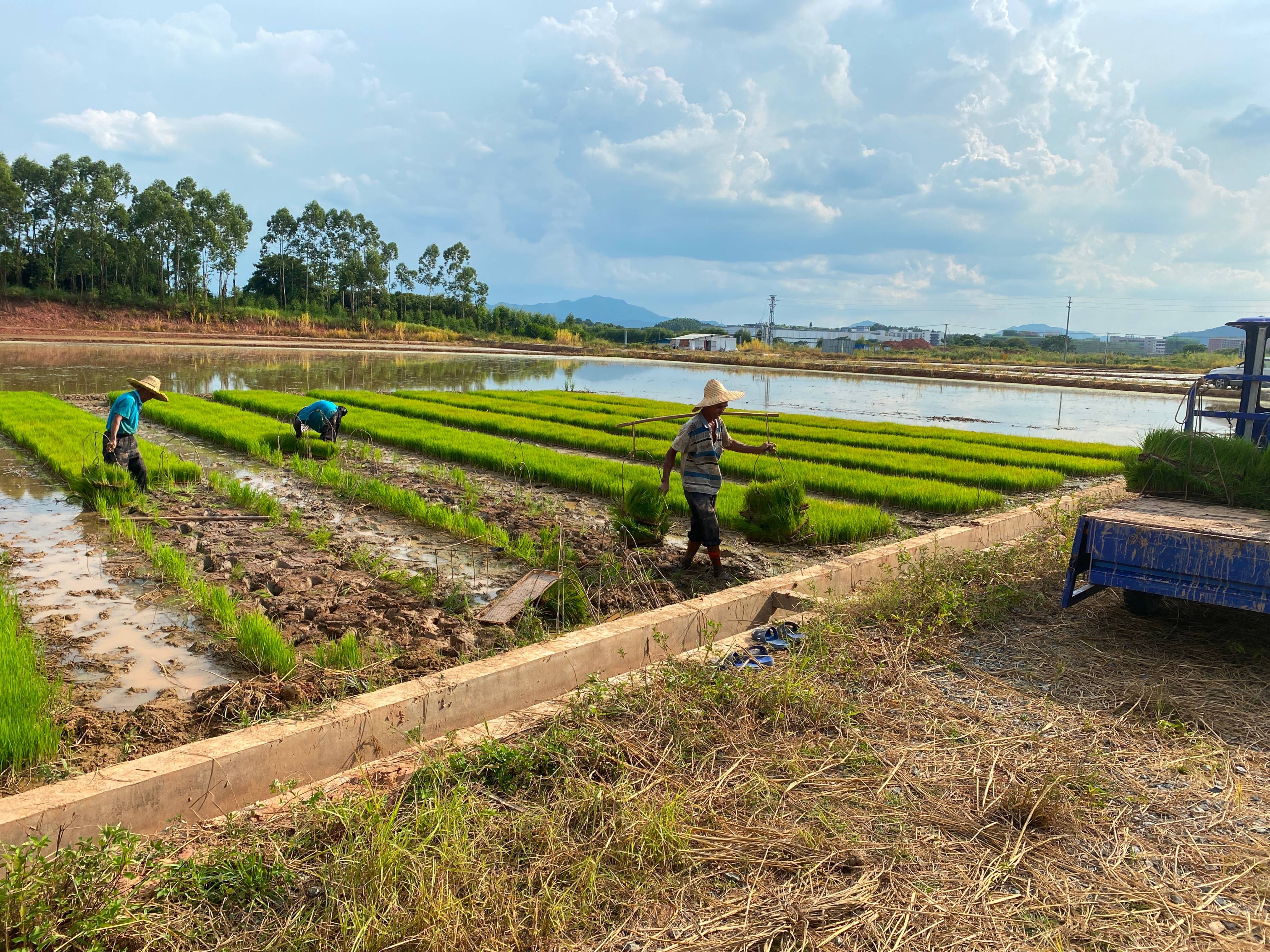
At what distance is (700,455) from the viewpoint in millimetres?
5531

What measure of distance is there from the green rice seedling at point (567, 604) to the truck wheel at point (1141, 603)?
3103 millimetres

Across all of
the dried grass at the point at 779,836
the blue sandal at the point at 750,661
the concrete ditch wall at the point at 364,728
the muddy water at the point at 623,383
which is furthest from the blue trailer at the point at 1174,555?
the muddy water at the point at 623,383

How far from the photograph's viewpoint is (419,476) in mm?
9625

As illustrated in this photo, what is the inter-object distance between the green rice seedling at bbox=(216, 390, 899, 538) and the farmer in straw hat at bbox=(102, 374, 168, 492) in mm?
1751

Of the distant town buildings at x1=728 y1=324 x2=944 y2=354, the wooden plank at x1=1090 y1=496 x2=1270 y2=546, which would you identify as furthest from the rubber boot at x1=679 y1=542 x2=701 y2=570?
the distant town buildings at x1=728 y1=324 x2=944 y2=354

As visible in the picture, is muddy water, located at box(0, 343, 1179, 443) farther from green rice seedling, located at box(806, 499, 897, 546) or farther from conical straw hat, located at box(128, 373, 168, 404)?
conical straw hat, located at box(128, 373, 168, 404)

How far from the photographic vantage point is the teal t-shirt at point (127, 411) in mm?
7418

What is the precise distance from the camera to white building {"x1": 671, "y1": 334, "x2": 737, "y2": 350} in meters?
79.7

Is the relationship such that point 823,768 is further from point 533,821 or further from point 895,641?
point 895,641

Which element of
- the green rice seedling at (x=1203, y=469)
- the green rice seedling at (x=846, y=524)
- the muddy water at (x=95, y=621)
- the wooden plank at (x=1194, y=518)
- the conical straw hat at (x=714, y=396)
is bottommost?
the muddy water at (x=95, y=621)

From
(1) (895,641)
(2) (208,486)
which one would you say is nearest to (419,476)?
(2) (208,486)

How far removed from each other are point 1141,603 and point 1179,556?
848mm

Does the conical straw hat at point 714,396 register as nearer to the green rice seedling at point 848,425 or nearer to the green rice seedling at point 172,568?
the green rice seedling at point 172,568

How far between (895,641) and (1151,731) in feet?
3.86
